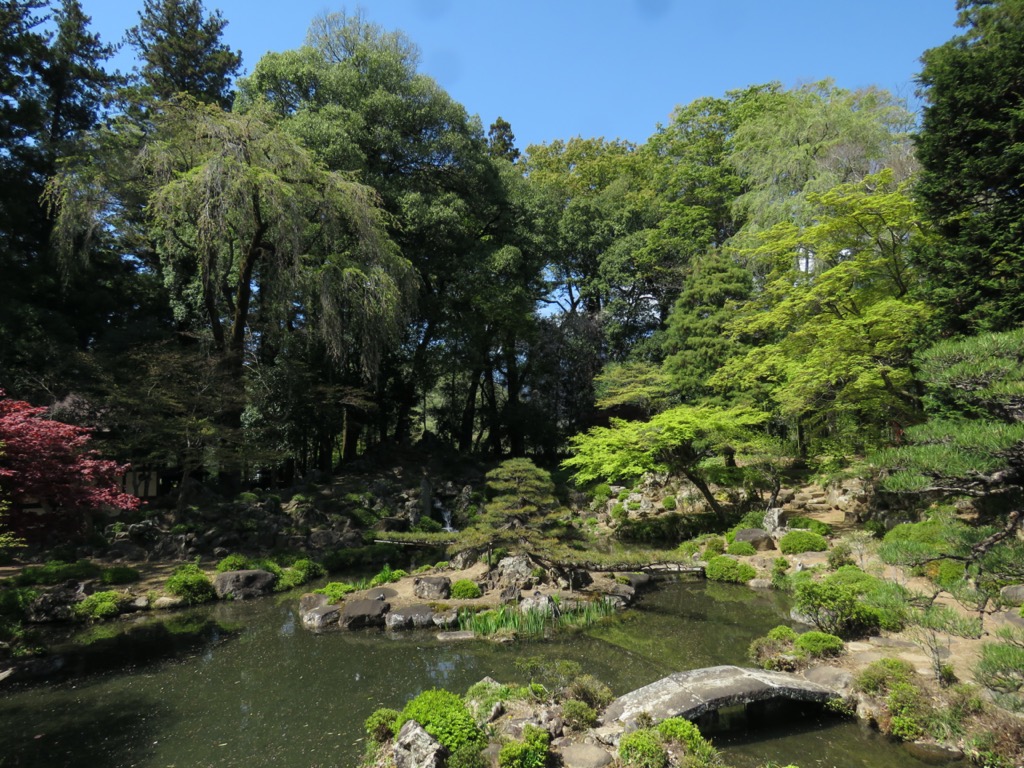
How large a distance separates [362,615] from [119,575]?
206 inches

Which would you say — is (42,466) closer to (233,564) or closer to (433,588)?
(233,564)

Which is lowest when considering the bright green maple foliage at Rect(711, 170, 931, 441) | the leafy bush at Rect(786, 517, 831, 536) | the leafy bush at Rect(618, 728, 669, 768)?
the leafy bush at Rect(618, 728, 669, 768)

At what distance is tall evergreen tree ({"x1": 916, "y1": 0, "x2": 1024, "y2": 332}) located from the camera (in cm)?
789

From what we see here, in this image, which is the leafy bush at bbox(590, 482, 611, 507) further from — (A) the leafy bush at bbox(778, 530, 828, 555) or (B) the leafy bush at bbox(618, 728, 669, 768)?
(B) the leafy bush at bbox(618, 728, 669, 768)

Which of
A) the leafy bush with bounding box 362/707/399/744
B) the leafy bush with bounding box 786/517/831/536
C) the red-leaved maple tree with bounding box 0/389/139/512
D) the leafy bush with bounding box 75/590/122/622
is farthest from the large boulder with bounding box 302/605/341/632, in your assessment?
the leafy bush with bounding box 786/517/831/536

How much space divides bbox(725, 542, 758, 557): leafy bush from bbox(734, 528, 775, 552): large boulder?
0.15 metres

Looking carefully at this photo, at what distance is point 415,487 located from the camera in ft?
59.3

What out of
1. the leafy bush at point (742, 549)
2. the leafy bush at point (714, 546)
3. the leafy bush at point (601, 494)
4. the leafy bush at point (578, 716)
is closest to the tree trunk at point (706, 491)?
the leafy bush at point (714, 546)

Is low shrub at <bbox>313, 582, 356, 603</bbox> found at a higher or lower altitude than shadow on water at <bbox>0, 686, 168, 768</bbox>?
higher

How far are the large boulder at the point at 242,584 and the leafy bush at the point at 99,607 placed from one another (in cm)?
162

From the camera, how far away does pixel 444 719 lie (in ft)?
16.2

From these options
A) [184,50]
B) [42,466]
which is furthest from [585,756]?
[184,50]

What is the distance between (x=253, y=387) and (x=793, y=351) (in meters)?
13.9

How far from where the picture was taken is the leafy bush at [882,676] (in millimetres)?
5840
